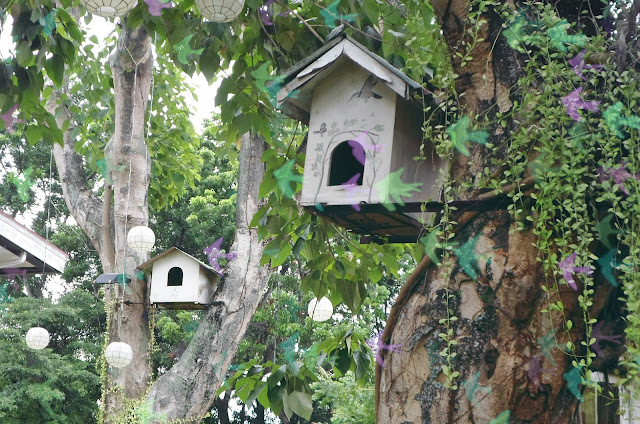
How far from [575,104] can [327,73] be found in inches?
32.7

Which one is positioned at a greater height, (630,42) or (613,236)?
(630,42)

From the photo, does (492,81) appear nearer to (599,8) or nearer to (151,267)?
(599,8)

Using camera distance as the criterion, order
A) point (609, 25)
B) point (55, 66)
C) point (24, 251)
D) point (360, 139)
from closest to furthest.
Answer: point (609, 25) → point (360, 139) → point (55, 66) → point (24, 251)

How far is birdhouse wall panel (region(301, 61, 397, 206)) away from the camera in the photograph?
2164mm

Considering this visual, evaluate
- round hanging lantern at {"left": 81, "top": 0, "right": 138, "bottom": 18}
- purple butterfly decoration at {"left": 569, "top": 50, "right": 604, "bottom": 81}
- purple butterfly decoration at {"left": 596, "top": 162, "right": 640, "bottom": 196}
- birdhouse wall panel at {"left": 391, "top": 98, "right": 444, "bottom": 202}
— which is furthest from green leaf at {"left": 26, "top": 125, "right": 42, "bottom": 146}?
purple butterfly decoration at {"left": 596, "top": 162, "right": 640, "bottom": 196}

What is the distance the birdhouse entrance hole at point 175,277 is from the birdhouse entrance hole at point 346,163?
3878 millimetres

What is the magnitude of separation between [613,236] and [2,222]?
5.09 metres

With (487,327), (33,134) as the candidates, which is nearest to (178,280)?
(33,134)

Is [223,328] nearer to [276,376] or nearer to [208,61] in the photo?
[276,376]

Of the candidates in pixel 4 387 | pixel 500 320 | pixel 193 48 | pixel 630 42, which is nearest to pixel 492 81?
pixel 630 42

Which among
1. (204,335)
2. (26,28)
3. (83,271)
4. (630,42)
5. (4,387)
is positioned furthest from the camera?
(83,271)

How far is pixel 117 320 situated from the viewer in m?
5.62

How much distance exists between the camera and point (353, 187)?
215cm

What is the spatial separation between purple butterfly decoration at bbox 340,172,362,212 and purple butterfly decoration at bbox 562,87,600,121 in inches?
24.7
